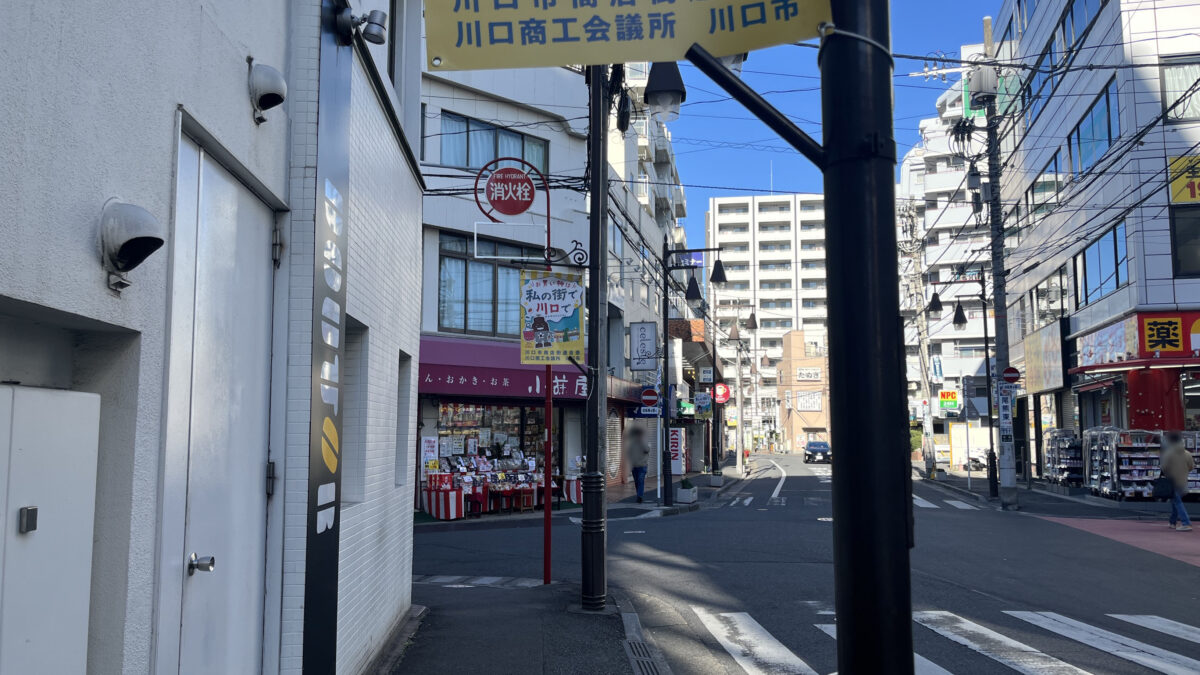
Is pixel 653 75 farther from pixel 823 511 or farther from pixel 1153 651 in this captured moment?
pixel 823 511

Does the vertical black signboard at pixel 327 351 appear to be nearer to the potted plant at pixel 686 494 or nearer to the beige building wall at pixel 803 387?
the potted plant at pixel 686 494

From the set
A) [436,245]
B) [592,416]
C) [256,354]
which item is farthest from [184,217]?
[436,245]

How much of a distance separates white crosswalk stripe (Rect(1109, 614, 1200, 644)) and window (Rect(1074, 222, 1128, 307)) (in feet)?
61.0

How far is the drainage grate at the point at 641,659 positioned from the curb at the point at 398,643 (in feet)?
6.25

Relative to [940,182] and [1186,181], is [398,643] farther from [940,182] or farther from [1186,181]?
[940,182]

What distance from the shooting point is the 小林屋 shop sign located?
22.5m

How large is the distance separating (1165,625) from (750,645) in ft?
14.3

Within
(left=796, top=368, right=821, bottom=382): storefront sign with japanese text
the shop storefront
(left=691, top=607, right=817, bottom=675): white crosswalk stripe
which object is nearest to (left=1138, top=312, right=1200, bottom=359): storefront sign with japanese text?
the shop storefront

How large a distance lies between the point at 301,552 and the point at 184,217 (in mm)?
2184

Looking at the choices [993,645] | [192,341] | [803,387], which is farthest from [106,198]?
[803,387]

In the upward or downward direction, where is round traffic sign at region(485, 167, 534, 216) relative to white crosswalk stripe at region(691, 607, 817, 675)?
upward

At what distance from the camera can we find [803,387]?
296 feet

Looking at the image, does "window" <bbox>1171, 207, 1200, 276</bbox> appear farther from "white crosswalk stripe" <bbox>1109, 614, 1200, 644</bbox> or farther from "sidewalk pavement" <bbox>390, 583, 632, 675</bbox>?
"sidewalk pavement" <bbox>390, 583, 632, 675</bbox>

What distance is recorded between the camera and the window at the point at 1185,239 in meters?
24.3
